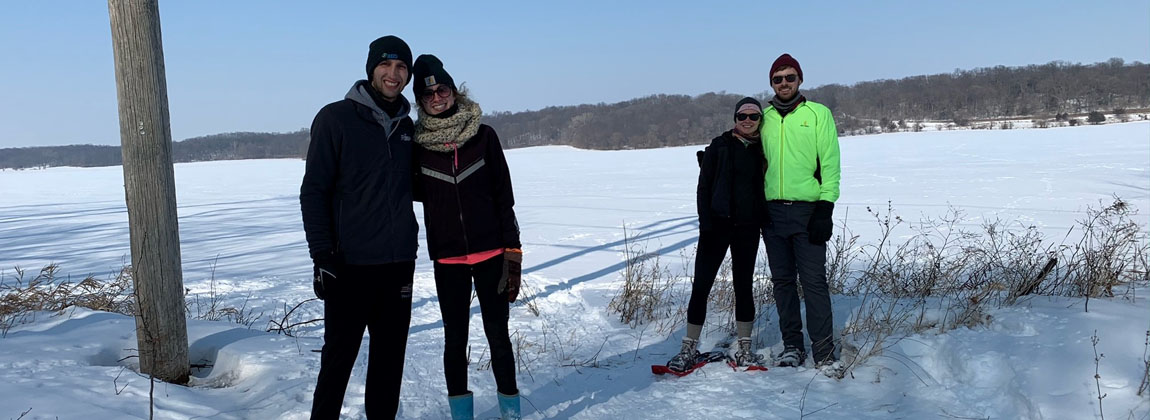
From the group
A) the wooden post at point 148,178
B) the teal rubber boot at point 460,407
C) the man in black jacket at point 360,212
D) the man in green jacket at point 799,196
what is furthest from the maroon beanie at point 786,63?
the wooden post at point 148,178

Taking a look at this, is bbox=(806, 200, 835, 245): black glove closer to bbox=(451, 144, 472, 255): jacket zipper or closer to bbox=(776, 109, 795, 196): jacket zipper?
bbox=(776, 109, 795, 196): jacket zipper

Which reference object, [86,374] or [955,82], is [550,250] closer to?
[86,374]

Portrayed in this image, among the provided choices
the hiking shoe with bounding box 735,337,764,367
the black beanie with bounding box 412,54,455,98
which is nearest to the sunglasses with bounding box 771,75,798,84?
the hiking shoe with bounding box 735,337,764,367

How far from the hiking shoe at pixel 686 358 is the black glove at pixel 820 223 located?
972 millimetres

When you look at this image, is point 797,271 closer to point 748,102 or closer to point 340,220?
point 748,102

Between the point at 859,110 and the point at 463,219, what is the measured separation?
80871 millimetres

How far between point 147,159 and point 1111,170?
2310 cm

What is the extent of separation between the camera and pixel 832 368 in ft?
11.7

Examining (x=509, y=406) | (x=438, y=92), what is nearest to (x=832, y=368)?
(x=509, y=406)

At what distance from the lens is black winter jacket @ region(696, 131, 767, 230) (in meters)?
3.60

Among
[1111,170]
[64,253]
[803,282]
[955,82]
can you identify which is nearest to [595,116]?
[955,82]

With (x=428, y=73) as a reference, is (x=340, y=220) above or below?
below

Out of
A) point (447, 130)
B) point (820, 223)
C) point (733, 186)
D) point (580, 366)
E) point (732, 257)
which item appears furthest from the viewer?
point (580, 366)

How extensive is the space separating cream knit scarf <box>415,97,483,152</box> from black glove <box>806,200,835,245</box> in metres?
1.84
